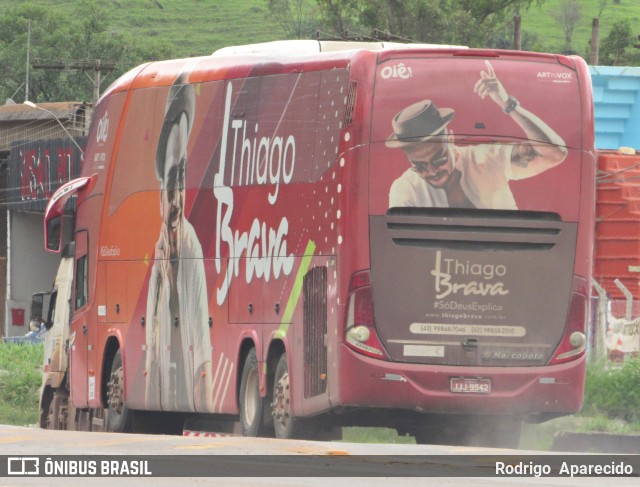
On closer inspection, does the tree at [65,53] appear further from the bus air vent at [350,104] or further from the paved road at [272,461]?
the paved road at [272,461]

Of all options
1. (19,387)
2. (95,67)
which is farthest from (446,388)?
(95,67)

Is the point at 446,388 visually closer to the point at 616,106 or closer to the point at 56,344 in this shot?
the point at 56,344

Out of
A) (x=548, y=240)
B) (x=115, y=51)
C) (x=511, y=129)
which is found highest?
(x=115, y=51)

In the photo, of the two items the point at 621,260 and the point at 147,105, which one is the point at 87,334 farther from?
the point at 621,260

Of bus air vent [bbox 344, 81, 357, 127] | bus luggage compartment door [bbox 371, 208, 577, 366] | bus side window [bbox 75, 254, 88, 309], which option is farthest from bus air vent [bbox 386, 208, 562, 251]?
bus side window [bbox 75, 254, 88, 309]

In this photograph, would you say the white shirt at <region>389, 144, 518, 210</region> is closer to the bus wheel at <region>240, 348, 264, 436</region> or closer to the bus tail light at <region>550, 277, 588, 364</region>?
the bus tail light at <region>550, 277, 588, 364</region>

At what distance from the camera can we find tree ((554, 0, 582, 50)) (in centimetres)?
16975

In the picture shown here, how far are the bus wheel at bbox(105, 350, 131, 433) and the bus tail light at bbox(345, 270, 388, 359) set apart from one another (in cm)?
579

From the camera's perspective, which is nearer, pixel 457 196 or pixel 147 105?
pixel 457 196

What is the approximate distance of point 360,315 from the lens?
14.9 m

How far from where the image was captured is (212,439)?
14219 millimetres

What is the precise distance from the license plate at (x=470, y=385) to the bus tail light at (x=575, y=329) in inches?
28.1

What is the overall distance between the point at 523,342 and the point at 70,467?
18.1ft

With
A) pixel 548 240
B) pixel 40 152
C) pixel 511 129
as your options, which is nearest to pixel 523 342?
pixel 548 240
